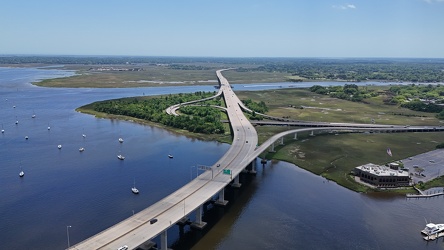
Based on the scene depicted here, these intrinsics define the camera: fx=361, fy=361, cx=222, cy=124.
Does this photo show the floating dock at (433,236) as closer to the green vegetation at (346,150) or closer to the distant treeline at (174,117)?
the green vegetation at (346,150)

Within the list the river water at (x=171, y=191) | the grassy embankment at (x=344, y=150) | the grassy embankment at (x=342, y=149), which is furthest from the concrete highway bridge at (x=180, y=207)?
the grassy embankment at (x=344, y=150)

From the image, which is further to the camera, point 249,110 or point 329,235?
point 249,110

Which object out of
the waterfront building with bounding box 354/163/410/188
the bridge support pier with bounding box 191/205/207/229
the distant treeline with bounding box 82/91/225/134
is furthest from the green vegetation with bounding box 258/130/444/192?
the bridge support pier with bounding box 191/205/207/229

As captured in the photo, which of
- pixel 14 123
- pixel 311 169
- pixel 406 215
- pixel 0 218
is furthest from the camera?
pixel 14 123

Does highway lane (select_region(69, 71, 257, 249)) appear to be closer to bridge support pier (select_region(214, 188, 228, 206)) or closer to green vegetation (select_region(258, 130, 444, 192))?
bridge support pier (select_region(214, 188, 228, 206))

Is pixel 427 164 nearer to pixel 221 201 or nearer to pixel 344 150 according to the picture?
pixel 344 150

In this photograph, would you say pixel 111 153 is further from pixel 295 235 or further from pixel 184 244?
pixel 295 235

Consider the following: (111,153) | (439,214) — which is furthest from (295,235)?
(111,153)

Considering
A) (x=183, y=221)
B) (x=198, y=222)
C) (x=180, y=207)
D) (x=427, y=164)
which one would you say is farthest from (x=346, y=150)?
(x=180, y=207)
